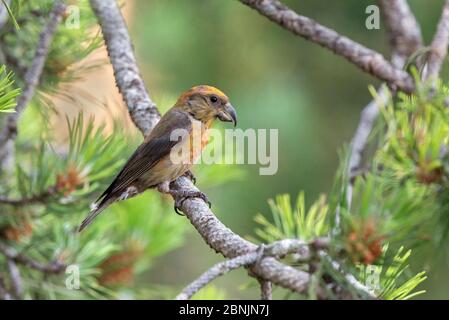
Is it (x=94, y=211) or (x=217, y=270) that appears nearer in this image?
(x=217, y=270)

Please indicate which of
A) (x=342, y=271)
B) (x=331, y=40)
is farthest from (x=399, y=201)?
(x=331, y=40)

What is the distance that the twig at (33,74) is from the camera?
250 centimetres

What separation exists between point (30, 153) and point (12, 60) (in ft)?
1.52

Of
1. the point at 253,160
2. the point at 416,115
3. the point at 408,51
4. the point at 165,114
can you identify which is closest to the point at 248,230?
the point at 253,160

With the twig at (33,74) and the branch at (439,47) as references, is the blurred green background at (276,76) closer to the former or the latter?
the branch at (439,47)

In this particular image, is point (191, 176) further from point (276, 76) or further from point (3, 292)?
point (276, 76)

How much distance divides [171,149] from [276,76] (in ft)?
5.30

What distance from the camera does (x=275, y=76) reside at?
4680 millimetres

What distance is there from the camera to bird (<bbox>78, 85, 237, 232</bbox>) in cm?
299

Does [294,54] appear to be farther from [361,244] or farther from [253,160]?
[361,244]

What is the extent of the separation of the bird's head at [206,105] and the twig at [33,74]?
88 centimetres

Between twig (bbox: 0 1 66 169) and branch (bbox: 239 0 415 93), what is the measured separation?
2.27ft

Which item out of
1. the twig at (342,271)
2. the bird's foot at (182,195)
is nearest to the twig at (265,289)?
the twig at (342,271)

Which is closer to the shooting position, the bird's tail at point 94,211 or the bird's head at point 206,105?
the bird's tail at point 94,211
